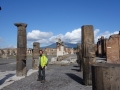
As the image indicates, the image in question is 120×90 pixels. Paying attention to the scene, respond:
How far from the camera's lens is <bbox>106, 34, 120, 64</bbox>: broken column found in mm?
21656

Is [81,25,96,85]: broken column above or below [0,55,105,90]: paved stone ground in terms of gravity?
above

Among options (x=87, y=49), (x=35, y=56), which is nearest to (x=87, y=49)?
(x=87, y=49)

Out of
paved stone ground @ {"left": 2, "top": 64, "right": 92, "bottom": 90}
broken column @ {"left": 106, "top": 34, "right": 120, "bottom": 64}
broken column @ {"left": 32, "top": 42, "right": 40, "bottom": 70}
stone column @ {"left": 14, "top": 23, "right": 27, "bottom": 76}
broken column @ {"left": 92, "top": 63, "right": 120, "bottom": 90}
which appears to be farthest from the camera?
broken column @ {"left": 106, "top": 34, "right": 120, "bottom": 64}

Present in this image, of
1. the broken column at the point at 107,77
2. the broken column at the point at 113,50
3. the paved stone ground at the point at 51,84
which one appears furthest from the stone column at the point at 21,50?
the broken column at the point at 113,50

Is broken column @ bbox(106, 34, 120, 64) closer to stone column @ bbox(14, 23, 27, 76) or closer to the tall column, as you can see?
stone column @ bbox(14, 23, 27, 76)

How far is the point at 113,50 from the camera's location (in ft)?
73.6

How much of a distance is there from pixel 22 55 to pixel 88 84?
17.9ft

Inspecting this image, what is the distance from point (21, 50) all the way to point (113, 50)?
1364cm

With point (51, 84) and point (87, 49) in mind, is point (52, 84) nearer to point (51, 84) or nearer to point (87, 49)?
point (51, 84)

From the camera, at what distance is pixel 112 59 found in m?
21.6

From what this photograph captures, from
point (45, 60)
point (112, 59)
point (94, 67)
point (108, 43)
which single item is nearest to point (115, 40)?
point (108, 43)

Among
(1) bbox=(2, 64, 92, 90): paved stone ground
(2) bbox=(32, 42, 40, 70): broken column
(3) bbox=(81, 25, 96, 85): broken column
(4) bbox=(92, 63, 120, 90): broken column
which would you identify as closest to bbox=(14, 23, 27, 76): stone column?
(1) bbox=(2, 64, 92, 90): paved stone ground

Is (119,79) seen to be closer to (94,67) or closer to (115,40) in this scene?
(94,67)

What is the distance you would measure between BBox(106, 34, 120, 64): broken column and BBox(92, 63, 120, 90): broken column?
59.0 feet
